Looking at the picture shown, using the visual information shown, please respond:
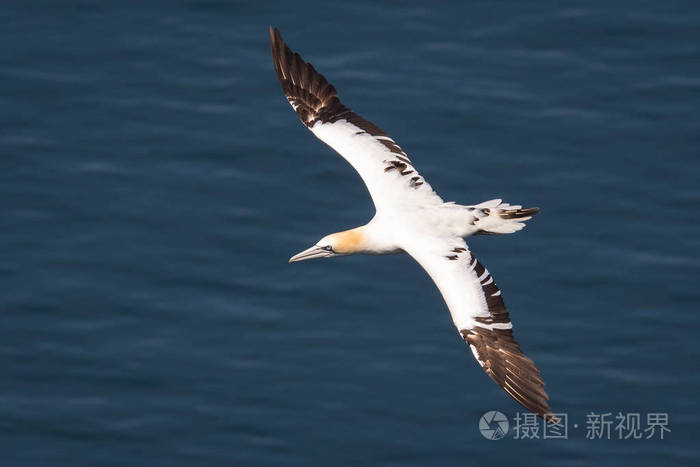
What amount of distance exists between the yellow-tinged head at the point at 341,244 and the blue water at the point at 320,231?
184 inches

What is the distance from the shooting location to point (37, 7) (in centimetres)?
3322

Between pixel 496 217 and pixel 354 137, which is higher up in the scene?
pixel 354 137

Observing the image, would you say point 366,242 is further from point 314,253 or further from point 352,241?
point 314,253

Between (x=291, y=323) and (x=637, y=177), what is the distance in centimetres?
709

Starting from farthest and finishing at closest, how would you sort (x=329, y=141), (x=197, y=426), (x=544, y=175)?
(x=544, y=175) < (x=197, y=426) < (x=329, y=141)

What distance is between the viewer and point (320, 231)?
28.3m

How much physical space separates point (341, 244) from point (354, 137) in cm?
204

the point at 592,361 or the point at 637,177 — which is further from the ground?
the point at 637,177

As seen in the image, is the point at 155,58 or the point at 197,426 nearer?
the point at 197,426

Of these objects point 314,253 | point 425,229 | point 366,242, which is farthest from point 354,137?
point 425,229

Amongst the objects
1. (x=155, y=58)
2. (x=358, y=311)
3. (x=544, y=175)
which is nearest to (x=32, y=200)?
(x=155, y=58)

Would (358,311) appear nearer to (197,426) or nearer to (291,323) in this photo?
(291,323)

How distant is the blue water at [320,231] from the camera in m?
26.8

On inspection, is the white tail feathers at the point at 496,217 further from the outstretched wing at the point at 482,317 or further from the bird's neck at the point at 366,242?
the bird's neck at the point at 366,242
